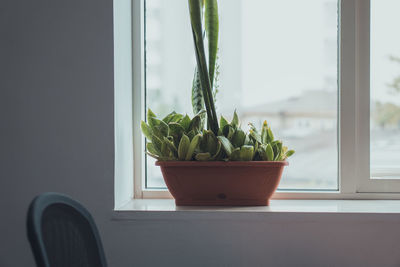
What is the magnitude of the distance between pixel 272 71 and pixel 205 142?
0.47 m

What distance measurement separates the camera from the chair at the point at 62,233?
2.38 feet

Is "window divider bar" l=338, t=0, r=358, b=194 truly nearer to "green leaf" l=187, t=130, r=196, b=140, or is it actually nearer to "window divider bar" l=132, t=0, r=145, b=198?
"green leaf" l=187, t=130, r=196, b=140

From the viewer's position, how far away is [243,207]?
1.49m

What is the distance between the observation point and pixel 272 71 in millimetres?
1742

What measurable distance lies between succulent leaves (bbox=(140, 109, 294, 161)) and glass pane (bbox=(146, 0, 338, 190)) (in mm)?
202

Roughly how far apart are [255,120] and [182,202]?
18.2 inches

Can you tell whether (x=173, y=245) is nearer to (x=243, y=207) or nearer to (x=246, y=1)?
(x=243, y=207)

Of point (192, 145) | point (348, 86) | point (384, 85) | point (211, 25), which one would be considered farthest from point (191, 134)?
point (384, 85)

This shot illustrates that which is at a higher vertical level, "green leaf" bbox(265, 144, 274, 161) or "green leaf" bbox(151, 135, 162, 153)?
"green leaf" bbox(151, 135, 162, 153)

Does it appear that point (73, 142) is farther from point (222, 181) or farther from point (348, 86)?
point (348, 86)

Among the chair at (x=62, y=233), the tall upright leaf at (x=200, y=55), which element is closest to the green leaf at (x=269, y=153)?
the tall upright leaf at (x=200, y=55)

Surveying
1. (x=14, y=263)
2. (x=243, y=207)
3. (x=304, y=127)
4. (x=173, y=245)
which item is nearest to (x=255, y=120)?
(x=304, y=127)

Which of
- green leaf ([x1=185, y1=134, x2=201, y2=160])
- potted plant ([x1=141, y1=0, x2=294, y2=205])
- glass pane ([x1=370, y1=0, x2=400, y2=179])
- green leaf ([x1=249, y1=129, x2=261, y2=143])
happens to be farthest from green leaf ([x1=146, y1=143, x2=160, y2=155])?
glass pane ([x1=370, y1=0, x2=400, y2=179])

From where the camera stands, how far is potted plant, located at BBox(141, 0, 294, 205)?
1.46 metres
